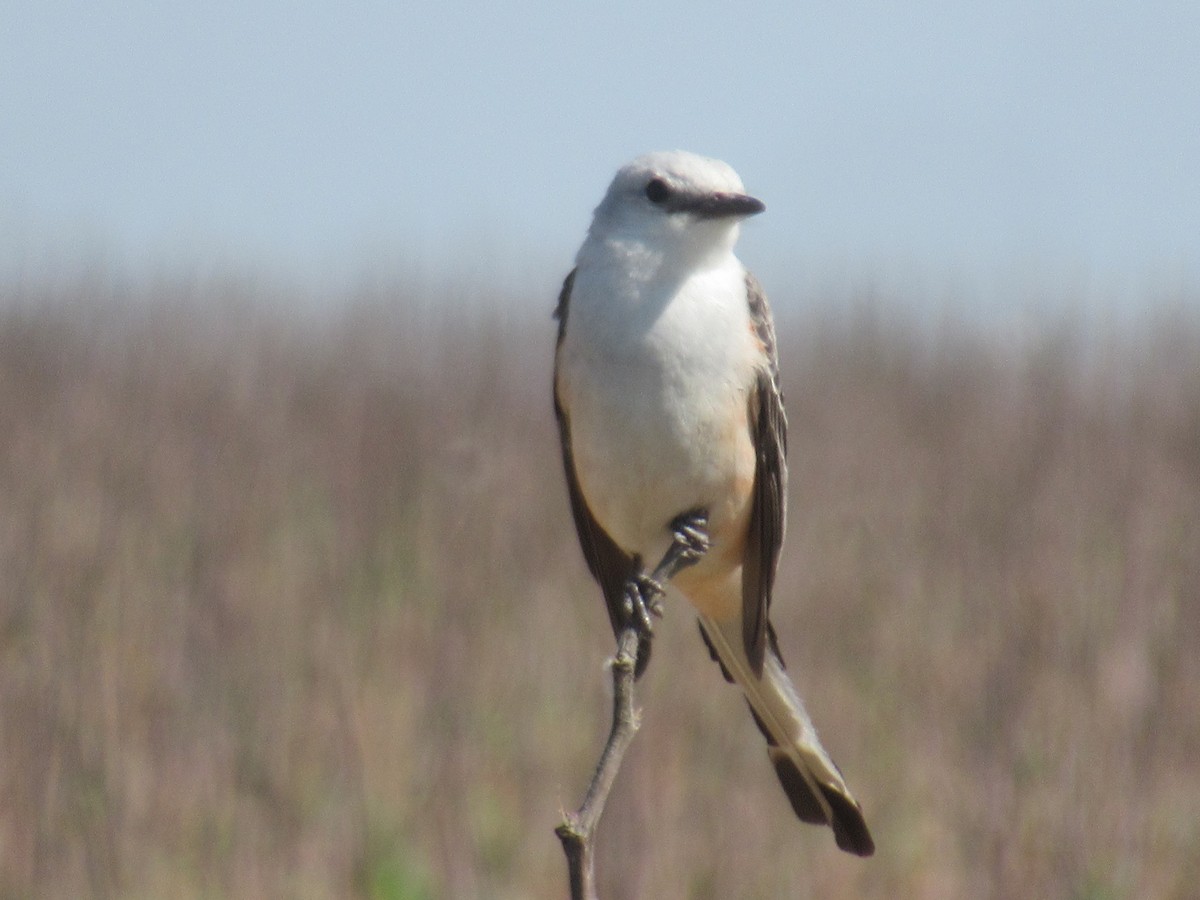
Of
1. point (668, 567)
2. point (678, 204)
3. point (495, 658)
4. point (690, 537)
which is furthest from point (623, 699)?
point (495, 658)

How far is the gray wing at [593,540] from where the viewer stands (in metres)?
3.66

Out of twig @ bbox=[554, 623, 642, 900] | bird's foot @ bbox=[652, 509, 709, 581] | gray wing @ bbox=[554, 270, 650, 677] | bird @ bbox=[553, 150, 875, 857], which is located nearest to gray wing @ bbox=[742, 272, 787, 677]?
bird @ bbox=[553, 150, 875, 857]

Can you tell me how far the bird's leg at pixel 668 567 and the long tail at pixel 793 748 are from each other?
356mm

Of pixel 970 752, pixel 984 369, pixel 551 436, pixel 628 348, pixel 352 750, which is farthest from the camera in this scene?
pixel 984 369

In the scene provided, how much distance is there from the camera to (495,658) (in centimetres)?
683

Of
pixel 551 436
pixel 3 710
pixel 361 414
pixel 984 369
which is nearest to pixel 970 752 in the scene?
pixel 3 710

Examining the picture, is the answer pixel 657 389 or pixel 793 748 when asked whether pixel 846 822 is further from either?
pixel 657 389

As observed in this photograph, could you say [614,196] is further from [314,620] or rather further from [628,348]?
[314,620]

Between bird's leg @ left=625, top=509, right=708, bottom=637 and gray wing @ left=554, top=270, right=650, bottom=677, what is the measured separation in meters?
0.11

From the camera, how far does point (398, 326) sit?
41.7 feet

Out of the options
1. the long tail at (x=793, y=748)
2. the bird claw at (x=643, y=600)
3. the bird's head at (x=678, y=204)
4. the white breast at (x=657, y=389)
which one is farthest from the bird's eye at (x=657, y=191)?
the long tail at (x=793, y=748)

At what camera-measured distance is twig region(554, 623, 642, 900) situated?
2104 millimetres

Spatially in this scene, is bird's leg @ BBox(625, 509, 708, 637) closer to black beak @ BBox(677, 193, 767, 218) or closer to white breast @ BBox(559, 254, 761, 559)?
white breast @ BBox(559, 254, 761, 559)

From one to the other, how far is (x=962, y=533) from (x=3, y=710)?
4.66m
